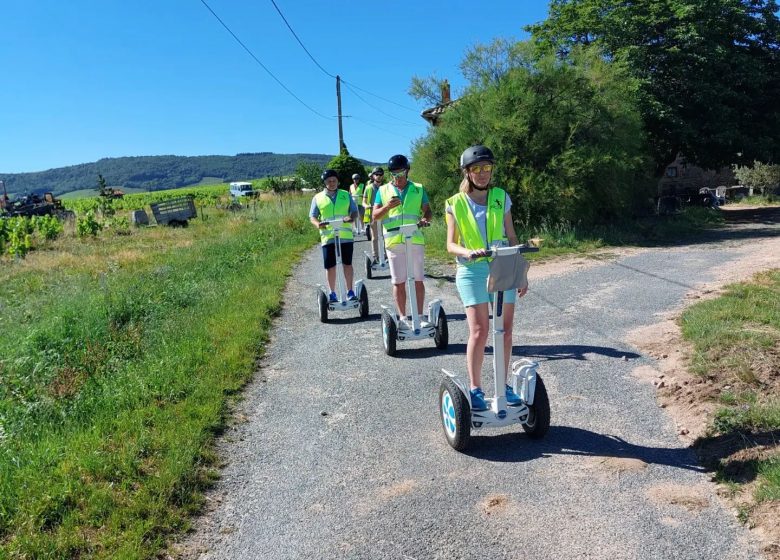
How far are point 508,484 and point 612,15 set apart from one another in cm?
2079

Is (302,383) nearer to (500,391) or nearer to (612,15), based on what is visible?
(500,391)

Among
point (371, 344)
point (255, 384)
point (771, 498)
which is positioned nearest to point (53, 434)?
point (255, 384)

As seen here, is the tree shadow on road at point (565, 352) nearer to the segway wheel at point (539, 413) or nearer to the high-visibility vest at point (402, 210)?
the high-visibility vest at point (402, 210)

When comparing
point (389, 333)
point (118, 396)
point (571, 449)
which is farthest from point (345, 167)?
point (571, 449)

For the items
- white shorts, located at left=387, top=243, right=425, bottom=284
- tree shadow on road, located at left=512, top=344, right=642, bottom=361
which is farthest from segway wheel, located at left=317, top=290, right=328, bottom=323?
tree shadow on road, located at left=512, top=344, right=642, bottom=361

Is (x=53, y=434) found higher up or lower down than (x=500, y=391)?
lower down

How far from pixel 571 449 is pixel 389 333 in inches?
114

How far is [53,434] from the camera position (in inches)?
193

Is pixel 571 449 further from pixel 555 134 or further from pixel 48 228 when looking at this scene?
pixel 48 228

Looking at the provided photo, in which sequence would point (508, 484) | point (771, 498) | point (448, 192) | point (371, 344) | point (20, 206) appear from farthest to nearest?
point (20, 206), point (448, 192), point (371, 344), point (508, 484), point (771, 498)

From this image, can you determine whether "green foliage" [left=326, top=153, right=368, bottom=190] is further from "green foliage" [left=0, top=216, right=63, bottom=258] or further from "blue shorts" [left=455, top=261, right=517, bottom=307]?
"blue shorts" [left=455, top=261, right=517, bottom=307]

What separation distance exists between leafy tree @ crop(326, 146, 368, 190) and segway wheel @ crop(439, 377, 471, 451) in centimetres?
2985

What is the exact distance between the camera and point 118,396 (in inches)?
217

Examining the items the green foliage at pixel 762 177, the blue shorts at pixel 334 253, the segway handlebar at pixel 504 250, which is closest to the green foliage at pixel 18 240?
the blue shorts at pixel 334 253
